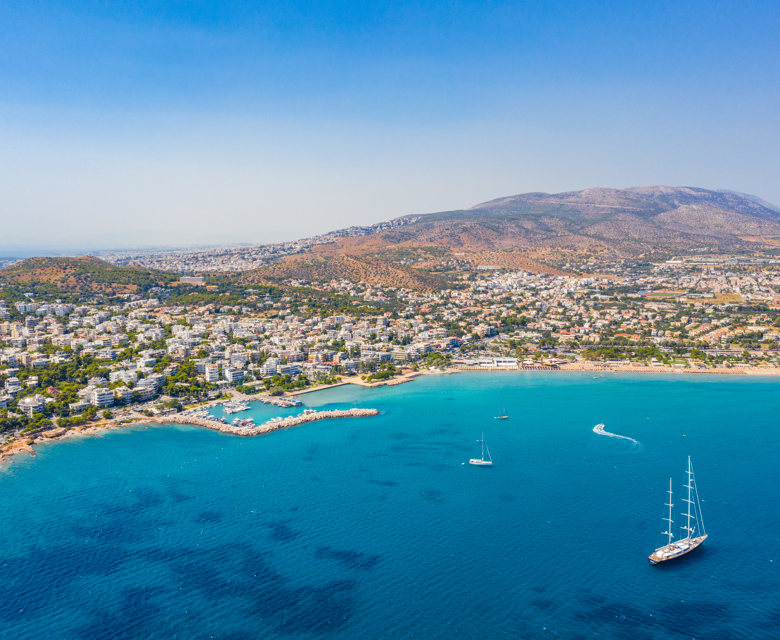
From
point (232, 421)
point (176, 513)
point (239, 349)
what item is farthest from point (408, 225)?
point (176, 513)

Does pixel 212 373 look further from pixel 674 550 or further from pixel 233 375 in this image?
pixel 674 550

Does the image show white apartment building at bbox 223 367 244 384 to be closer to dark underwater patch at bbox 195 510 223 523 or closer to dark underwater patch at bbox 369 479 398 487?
dark underwater patch at bbox 369 479 398 487

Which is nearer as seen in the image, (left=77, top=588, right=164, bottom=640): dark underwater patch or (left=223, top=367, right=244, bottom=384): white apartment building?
(left=77, top=588, right=164, bottom=640): dark underwater patch

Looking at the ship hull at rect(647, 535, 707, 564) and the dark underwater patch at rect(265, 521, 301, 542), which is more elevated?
the ship hull at rect(647, 535, 707, 564)

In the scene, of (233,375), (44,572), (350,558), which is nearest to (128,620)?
(44,572)

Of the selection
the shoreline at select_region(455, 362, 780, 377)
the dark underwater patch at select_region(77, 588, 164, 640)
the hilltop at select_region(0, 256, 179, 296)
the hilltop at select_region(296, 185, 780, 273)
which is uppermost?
the hilltop at select_region(296, 185, 780, 273)

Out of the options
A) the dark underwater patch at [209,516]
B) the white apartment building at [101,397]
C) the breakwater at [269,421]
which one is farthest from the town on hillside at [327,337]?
the dark underwater patch at [209,516]

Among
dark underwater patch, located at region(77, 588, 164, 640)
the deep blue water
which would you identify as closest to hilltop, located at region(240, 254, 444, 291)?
the deep blue water
